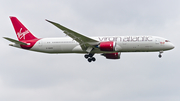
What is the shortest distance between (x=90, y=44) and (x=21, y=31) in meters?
14.3

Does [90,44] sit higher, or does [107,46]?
[90,44]

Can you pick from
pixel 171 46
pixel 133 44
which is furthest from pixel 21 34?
pixel 171 46

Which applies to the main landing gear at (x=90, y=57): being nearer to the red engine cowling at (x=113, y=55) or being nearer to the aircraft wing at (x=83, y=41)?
the aircraft wing at (x=83, y=41)

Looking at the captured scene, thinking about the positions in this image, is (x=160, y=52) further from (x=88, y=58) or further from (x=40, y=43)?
(x=40, y=43)

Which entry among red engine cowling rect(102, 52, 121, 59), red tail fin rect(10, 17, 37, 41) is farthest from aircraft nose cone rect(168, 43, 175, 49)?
red tail fin rect(10, 17, 37, 41)

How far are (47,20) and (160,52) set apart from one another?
19704 millimetres

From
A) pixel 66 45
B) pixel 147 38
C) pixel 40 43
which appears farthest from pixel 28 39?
pixel 147 38

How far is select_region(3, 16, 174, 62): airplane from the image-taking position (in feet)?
191

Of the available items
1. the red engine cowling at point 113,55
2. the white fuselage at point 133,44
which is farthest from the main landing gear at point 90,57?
the red engine cowling at point 113,55

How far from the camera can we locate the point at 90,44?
59.5m

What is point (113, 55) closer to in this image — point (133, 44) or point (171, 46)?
point (133, 44)

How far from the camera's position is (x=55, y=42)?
62344 millimetres

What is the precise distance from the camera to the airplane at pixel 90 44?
58125 mm

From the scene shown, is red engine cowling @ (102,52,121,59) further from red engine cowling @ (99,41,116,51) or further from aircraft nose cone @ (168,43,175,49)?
aircraft nose cone @ (168,43,175,49)
